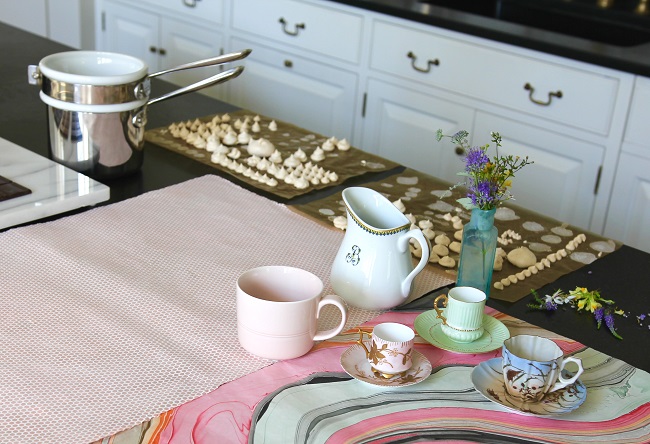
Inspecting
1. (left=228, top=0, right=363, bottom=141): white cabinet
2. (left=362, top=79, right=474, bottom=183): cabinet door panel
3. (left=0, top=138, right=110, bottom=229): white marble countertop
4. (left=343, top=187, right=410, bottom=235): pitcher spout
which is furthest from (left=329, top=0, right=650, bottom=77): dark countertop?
(left=0, top=138, right=110, bottom=229): white marble countertop

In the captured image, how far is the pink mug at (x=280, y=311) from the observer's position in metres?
1.00

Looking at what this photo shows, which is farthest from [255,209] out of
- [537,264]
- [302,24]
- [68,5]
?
[68,5]

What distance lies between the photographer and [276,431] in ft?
2.98

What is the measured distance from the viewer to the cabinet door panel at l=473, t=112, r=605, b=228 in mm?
2322

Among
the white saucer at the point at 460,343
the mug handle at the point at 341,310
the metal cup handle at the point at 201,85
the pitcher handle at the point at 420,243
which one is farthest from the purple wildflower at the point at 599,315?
the metal cup handle at the point at 201,85

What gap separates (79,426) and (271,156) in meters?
0.85

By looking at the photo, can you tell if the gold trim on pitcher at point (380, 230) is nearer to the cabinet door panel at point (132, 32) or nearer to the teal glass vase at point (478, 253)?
the teal glass vase at point (478, 253)

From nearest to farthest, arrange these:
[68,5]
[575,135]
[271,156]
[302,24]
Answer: [271,156]
[575,135]
[302,24]
[68,5]

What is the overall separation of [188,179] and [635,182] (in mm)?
1269

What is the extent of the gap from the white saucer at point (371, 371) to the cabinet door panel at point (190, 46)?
2125 mm

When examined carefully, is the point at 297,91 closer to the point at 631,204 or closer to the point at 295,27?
the point at 295,27

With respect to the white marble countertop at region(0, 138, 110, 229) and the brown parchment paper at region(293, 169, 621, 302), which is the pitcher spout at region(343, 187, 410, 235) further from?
the white marble countertop at region(0, 138, 110, 229)

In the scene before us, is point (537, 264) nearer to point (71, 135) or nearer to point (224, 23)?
point (71, 135)

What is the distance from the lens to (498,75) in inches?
95.0
